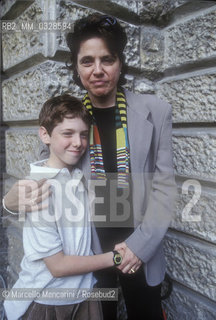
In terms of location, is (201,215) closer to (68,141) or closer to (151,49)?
(68,141)

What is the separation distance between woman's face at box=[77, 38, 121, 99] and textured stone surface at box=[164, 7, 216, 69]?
0.70 meters

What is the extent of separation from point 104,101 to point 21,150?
0.98 m

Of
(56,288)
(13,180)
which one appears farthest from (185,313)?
(13,180)

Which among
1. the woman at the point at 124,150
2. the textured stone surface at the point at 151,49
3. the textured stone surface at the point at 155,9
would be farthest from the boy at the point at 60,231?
the textured stone surface at the point at 155,9

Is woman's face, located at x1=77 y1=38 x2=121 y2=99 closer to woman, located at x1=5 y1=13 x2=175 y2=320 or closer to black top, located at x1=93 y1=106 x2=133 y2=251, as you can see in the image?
woman, located at x1=5 y1=13 x2=175 y2=320

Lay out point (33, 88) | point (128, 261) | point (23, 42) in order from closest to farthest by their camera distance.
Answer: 1. point (128, 261)
2. point (33, 88)
3. point (23, 42)

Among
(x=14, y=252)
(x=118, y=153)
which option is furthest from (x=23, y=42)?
(x=14, y=252)

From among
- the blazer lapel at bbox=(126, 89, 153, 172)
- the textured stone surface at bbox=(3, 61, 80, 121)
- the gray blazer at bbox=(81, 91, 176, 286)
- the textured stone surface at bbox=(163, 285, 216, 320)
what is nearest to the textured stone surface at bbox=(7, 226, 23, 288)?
the textured stone surface at bbox=(3, 61, 80, 121)

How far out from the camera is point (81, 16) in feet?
5.60

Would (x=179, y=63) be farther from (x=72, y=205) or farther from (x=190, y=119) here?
(x=72, y=205)

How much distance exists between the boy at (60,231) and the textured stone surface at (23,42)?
0.75 m

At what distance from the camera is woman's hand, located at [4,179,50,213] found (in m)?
1.09

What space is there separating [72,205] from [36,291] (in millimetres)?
379

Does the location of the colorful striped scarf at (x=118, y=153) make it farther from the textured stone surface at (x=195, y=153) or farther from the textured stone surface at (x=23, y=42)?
the textured stone surface at (x=23, y=42)
